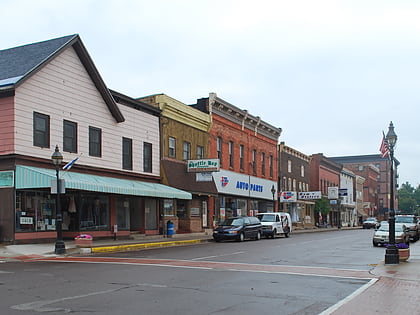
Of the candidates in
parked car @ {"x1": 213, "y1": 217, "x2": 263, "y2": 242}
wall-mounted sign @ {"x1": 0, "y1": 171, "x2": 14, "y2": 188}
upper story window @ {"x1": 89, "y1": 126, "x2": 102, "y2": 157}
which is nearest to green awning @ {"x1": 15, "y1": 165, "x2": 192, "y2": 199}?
wall-mounted sign @ {"x1": 0, "y1": 171, "x2": 14, "y2": 188}

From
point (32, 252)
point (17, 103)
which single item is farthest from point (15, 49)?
point (32, 252)

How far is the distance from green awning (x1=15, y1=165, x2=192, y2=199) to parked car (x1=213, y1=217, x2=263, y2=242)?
2.99 meters

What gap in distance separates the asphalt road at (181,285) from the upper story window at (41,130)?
22.5 feet

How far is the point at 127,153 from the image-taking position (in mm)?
30188

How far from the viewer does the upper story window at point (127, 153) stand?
1174 inches

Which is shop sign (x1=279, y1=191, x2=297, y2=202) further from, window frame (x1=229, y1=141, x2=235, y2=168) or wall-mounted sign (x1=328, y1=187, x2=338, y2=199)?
wall-mounted sign (x1=328, y1=187, x2=338, y2=199)

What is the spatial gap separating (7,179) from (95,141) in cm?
629

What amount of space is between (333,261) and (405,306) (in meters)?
8.76

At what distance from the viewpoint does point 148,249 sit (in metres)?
24.4

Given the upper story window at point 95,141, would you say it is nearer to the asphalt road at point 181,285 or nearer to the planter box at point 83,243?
the planter box at point 83,243

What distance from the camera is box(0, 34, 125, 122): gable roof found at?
22.5 m

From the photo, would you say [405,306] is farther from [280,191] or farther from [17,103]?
[280,191]

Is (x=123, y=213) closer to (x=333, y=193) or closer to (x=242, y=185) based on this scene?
(x=242, y=185)

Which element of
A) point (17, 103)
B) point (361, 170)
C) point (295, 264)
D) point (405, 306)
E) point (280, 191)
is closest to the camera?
point (405, 306)
